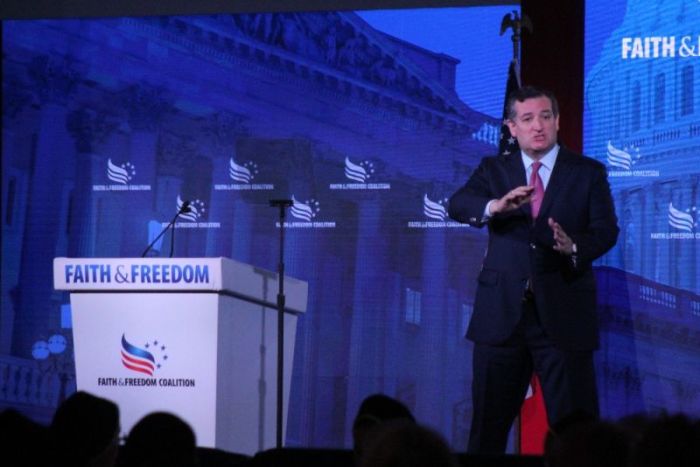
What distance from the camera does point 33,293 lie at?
7.08 m

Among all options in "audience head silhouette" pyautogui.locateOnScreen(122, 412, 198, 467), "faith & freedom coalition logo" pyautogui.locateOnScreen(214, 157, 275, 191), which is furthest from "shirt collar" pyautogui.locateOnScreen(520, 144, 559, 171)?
"audience head silhouette" pyautogui.locateOnScreen(122, 412, 198, 467)

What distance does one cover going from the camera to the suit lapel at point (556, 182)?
4.96 m

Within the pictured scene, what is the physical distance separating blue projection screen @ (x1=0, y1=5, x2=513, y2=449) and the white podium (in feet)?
5.50

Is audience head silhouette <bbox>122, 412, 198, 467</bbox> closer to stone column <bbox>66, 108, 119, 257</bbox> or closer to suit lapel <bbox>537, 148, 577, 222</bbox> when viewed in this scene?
suit lapel <bbox>537, 148, 577, 222</bbox>

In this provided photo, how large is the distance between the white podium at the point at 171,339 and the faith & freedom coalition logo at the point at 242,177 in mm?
1807

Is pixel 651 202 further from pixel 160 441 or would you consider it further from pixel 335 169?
pixel 160 441

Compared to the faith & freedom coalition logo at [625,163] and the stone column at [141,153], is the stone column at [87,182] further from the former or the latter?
the faith & freedom coalition logo at [625,163]

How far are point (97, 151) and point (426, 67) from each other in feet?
6.91

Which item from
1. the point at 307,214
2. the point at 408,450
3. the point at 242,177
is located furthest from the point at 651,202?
the point at 408,450

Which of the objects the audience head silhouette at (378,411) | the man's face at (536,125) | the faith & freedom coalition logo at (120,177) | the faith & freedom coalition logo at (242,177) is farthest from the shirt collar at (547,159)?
the faith & freedom coalition logo at (120,177)

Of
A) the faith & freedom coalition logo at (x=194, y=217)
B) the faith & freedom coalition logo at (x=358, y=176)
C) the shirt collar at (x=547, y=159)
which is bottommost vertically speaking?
the faith & freedom coalition logo at (x=194, y=217)

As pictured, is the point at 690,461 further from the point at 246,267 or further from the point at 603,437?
the point at 246,267

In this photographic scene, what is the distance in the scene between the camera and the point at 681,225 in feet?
21.0

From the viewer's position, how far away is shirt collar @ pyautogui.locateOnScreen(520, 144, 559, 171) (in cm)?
509
